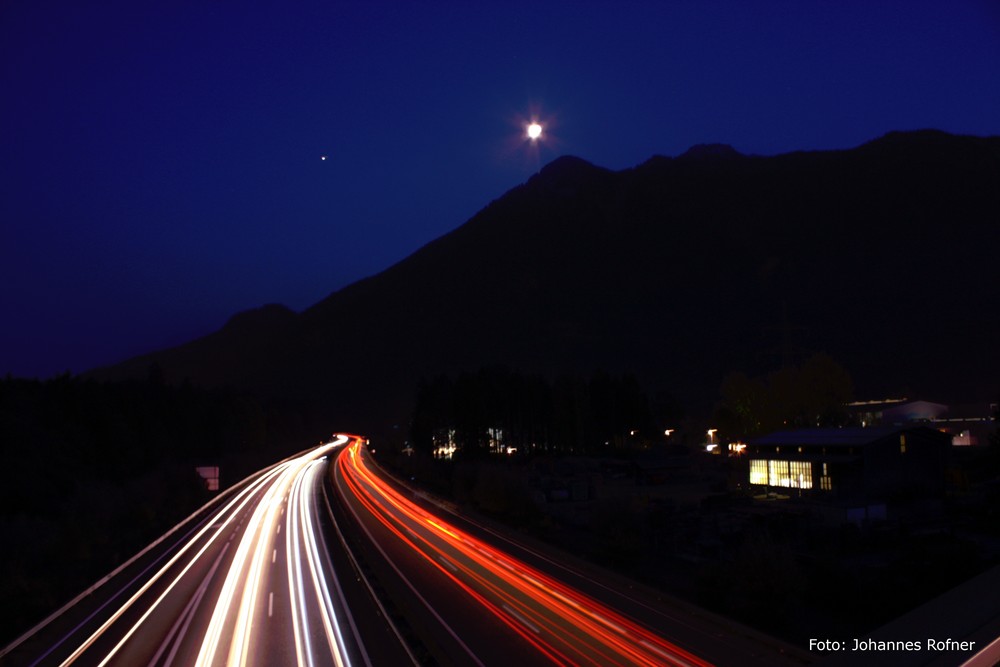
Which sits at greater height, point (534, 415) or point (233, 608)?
point (534, 415)

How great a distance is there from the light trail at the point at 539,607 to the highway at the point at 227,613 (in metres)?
2.62

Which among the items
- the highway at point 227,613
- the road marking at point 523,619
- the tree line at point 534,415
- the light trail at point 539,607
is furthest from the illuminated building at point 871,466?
the tree line at point 534,415

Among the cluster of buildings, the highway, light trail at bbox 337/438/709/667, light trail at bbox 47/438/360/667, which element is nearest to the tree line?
the cluster of buildings

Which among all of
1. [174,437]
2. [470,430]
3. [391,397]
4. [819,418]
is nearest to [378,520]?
[470,430]

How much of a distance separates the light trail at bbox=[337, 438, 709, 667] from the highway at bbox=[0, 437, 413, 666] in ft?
8.60

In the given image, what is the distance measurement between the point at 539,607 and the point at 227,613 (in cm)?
737

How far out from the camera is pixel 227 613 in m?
18.2

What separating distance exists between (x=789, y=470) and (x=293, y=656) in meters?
39.5

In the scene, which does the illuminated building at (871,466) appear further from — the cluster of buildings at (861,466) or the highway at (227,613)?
the highway at (227,613)

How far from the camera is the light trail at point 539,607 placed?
523 inches

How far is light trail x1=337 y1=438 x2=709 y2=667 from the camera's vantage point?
13281 millimetres

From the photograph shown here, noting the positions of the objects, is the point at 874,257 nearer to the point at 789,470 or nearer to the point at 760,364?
the point at 760,364

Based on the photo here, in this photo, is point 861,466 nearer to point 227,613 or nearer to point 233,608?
point 233,608

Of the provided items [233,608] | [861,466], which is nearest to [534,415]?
[861,466]
